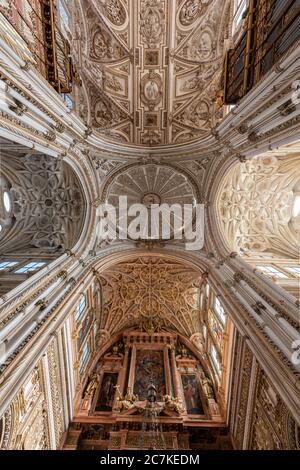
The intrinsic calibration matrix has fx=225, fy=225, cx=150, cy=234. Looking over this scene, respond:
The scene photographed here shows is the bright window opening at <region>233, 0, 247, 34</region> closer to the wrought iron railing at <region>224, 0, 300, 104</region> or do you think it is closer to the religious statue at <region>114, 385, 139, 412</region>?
the wrought iron railing at <region>224, 0, 300, 104</region>

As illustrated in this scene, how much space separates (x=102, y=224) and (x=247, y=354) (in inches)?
373

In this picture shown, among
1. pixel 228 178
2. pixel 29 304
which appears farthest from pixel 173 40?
pixel 29 304

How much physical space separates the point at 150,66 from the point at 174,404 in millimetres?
18084

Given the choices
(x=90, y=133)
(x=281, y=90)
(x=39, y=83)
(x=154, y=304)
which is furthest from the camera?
(x=154, y=304)

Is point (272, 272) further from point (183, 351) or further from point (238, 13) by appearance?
point (238, 13)

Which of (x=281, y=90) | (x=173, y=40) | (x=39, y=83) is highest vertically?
(x=173, y=40)

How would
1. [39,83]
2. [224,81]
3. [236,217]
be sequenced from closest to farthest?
[39,83] < [224,81] < [236,217]

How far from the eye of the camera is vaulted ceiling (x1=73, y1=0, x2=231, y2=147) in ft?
38.1

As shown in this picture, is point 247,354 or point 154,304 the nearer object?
point 247,354

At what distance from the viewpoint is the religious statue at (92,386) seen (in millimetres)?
11695

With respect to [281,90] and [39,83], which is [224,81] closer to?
[281,90]

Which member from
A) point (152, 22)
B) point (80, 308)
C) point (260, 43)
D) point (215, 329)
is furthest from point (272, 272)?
point (152, 22)
